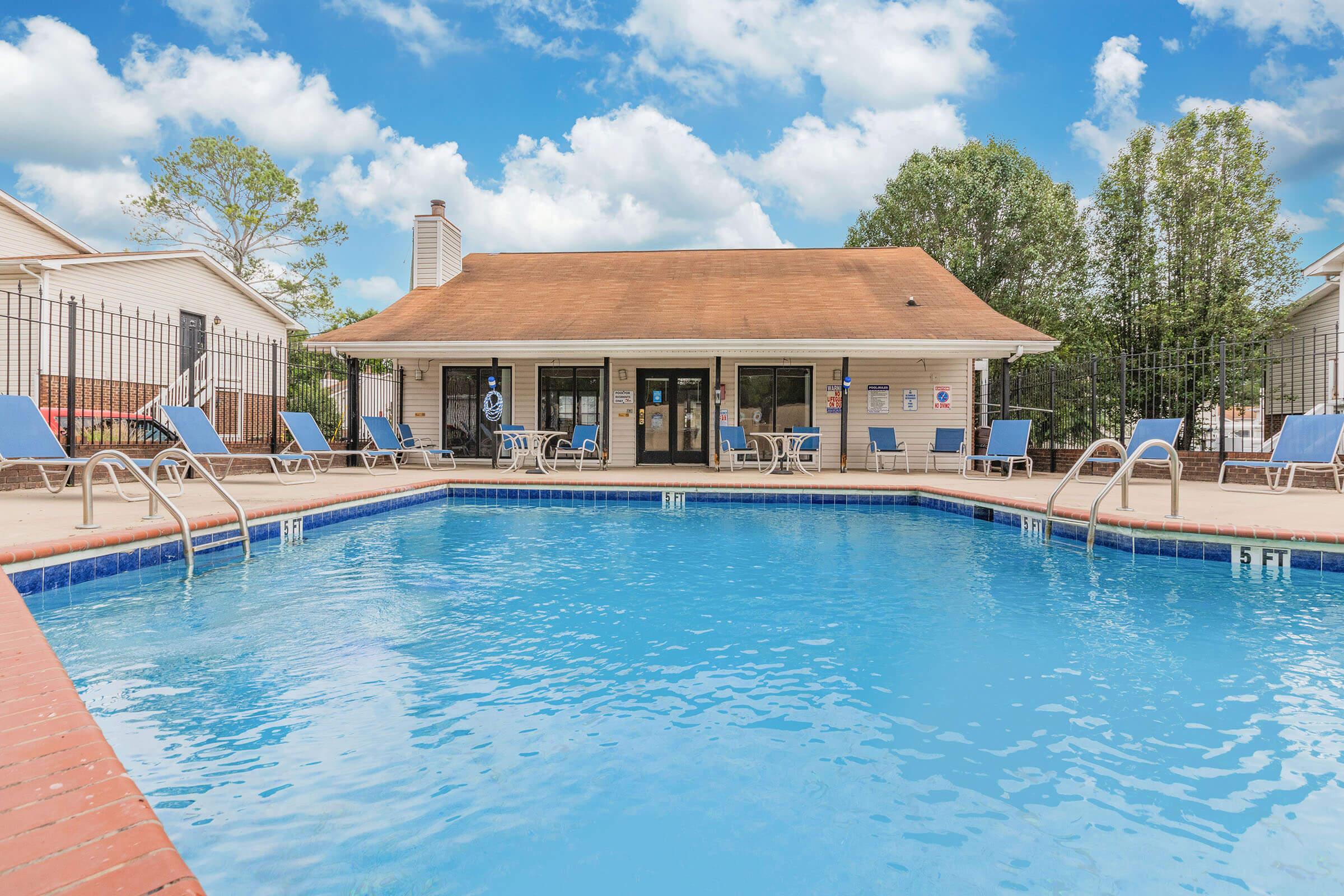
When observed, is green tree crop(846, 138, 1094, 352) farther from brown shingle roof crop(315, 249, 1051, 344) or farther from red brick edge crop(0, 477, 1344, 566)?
red brick edge crop(0, 477, 1344, 566)

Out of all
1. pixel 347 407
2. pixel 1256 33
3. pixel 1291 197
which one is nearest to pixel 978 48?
pixel 1256 33

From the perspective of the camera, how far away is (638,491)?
9219 mm

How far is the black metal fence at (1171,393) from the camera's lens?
489 inches

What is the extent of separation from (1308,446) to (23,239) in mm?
22153

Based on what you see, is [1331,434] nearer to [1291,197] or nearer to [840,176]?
[1291,197]

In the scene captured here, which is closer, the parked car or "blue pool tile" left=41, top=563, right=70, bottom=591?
"blue pool tile" left=41, top=563, right=70, bottom=591

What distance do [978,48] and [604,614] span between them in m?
29.3

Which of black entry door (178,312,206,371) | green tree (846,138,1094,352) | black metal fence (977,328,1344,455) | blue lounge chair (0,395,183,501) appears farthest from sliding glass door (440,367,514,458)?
green tree (846,138,1094,352)

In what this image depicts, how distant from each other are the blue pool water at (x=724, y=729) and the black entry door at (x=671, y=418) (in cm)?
896

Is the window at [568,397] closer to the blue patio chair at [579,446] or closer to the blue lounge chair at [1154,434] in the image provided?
the blue patio chair at [579,446]

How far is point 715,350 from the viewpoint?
11.6 m

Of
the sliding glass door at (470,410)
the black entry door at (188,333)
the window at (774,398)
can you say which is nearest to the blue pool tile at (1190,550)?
the window at (774,398)

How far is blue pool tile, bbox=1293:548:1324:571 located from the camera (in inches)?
193

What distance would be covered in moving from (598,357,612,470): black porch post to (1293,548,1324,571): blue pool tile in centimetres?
1013
